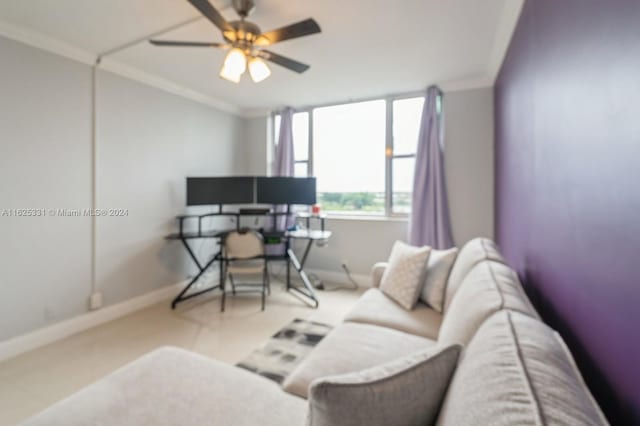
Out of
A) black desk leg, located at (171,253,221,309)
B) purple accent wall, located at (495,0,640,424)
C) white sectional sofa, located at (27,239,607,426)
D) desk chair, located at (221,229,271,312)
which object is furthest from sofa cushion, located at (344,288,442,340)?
black desk leg, located at (171,253,221,309)

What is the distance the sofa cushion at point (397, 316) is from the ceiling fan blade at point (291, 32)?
5.89ft

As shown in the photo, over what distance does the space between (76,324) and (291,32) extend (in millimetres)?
3045

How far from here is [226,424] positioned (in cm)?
100

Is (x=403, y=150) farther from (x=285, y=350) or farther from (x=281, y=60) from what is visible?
(x=285, y=350)

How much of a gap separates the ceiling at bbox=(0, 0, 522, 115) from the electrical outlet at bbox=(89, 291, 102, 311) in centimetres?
217

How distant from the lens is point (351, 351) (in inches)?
56.9

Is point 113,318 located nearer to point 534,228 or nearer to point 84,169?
point 84,169

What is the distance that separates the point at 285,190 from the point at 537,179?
2.76m

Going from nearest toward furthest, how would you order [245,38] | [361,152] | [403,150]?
[245,38]
[403,150]
[361,152]

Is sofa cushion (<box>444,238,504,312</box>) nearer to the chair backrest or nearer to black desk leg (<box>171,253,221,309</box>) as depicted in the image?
the chair backrest

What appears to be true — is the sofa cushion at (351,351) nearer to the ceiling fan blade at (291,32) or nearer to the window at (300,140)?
the ceiling fan blade at (291,32)

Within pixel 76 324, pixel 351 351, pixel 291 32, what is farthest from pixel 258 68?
pixel 76 324

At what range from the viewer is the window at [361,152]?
3.81 m

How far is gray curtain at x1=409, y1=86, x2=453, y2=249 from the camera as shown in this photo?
3.42 m
